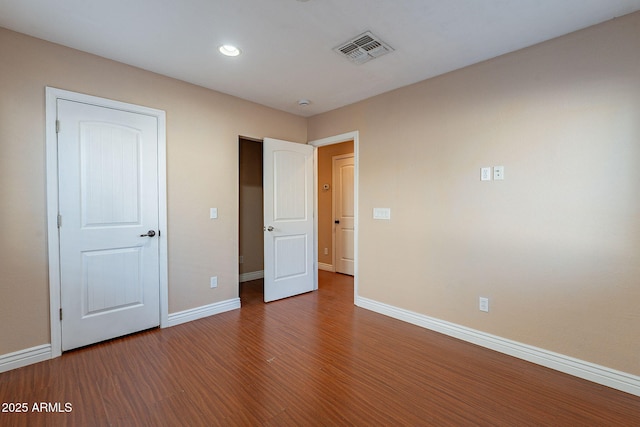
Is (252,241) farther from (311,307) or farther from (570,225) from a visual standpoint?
(570,225)

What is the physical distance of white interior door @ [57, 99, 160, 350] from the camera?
91.9 inches

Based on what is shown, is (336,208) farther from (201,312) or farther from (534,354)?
(534,354)

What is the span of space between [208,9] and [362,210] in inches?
96.8

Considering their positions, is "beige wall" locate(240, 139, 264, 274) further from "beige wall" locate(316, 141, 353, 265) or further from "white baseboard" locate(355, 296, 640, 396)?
"white baseboard" locate(355, 296, 640, 396)

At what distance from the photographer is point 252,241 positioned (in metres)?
4.86

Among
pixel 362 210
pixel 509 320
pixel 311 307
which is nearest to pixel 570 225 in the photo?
pixel 509 320

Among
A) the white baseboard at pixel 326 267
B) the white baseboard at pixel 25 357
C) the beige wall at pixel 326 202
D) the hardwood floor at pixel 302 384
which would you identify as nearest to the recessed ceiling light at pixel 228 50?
the hardwood floor at pixel 302 384

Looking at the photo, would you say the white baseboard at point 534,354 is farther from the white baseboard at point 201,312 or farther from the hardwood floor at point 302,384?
the white baseboard at point 201,312

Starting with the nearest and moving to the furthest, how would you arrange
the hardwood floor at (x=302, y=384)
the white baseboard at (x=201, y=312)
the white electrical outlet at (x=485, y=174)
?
the hardwood floor at (x=302, y=384)
the white electrical outlet at (x=485, y=174)
the white baseboard at (x=201, y=312)

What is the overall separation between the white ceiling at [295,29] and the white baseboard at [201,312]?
2467 mm

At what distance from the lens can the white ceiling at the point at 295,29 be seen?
1.83 metres

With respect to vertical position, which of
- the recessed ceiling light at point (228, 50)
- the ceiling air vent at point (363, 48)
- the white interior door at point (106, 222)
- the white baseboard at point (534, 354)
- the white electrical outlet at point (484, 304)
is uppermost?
the recessed ceiling light at point (228, 50)

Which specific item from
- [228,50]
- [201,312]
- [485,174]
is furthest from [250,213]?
[485,174]

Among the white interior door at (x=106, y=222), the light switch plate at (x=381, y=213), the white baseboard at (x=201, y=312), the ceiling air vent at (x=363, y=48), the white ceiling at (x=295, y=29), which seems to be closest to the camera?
the white ceiling at (x=295, y=29)
